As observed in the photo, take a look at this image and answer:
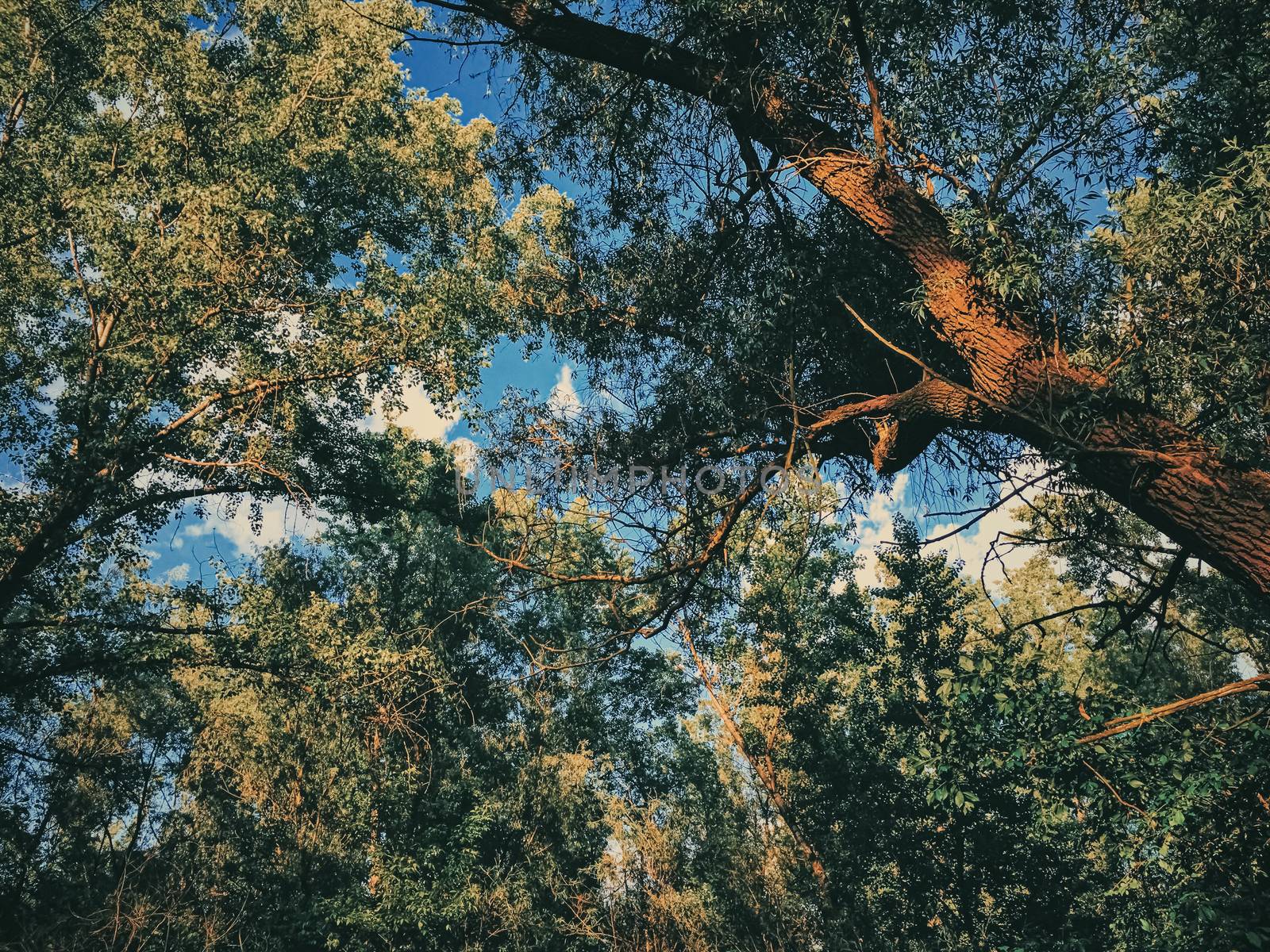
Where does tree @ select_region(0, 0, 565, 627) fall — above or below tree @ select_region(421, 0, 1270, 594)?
above

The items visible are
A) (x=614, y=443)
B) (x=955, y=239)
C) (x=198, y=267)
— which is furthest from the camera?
(x=198, y=267)

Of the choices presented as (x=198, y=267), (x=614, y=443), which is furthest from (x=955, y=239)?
(x=198, y=267)

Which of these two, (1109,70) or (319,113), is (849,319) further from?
(319,113)

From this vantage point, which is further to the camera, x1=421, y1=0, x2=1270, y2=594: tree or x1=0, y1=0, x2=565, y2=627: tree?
x1=0, y1=0, x2=565, y2=627: tree

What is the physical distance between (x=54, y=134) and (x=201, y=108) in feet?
6.05

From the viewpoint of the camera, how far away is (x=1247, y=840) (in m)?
3.96

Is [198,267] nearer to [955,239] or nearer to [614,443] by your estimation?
[614,443]

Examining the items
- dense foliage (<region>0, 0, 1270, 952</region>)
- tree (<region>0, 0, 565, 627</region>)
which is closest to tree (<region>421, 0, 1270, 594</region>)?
dense foliage (<region>0, 0, 1270, 952</region>)

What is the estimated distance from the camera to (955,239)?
367 centimetres

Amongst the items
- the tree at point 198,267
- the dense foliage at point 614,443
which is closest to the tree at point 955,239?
the dense foliage at point 614,443

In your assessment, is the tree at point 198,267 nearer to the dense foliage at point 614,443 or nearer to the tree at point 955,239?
the dense foliage at point 614,443

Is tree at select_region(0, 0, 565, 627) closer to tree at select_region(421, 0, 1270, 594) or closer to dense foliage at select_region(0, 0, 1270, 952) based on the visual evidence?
dense foliage at select_region(0, 0, 1270, 952)

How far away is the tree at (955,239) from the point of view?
3184 mm

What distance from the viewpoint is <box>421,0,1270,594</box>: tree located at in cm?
318
